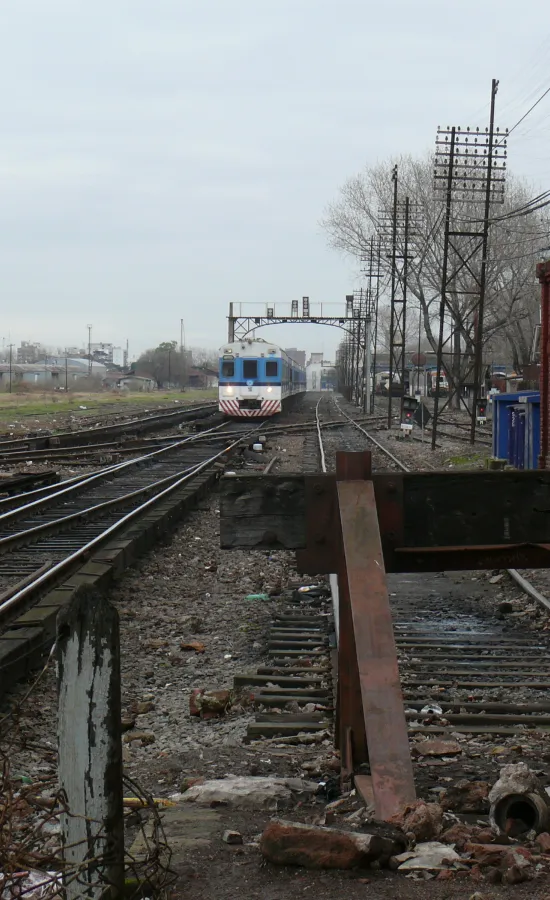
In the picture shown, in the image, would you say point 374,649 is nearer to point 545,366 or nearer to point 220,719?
point 220,719

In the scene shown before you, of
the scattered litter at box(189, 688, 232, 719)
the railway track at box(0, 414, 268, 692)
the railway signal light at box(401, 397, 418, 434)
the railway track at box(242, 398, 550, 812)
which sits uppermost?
the railway signal light at box(401, 397, 418, 434)

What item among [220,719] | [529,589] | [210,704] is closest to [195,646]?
[210,704]

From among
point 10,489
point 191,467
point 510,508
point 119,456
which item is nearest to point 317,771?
point 510,508

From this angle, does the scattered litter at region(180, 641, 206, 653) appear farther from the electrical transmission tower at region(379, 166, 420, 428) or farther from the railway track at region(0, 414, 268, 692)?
the electrical transmission tower at region(379, 166, 420, 428)

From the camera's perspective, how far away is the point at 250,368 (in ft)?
123

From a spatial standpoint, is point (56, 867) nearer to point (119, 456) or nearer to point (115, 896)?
point (115, 896)

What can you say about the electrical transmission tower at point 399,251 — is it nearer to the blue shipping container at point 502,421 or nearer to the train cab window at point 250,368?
the train cab window at point 250,368

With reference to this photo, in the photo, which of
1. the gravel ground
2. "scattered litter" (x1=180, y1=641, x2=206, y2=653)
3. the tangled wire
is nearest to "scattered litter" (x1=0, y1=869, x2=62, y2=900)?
the tangled wire

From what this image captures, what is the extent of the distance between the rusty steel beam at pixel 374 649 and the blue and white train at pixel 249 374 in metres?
33.5

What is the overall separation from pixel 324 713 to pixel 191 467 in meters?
14.7

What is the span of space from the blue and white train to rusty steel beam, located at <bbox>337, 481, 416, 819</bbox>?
3352 centimetres

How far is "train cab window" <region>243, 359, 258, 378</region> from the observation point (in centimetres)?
3744

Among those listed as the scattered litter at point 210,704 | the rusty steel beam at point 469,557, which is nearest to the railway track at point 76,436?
the scattered litter at point 210,704

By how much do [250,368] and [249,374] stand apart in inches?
9.3
